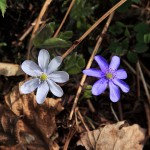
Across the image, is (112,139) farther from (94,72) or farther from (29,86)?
(29,86)

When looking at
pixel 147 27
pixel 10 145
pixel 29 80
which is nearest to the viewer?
pixel 29 80

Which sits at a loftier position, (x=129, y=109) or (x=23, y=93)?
(x=23, y=93)

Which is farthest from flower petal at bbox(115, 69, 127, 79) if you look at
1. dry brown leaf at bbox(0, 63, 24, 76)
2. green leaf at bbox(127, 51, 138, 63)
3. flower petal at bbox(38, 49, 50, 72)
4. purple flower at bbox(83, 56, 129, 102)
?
dry brown leaf at bbox(0, 63, 24, 76)

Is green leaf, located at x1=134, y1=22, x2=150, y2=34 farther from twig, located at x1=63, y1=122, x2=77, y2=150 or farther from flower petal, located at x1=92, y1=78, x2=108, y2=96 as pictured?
twig, located at x1=63, y1=122, x2=77, y2=150

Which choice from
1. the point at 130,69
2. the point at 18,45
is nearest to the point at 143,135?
the point at 130,69

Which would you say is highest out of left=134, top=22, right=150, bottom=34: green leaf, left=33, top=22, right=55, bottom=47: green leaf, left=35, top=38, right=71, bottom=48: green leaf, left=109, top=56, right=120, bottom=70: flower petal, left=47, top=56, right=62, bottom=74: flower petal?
left=33, top=22, right=55, bottom=47: green leaf

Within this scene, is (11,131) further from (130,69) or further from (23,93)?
(130,69)

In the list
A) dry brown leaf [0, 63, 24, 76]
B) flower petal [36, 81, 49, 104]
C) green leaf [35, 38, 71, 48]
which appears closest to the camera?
flower petal [36, 81, 49, 104]
